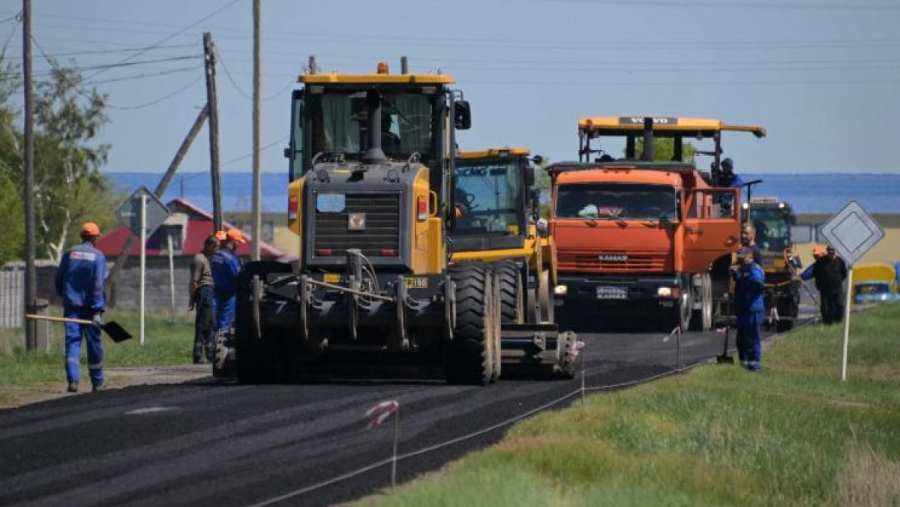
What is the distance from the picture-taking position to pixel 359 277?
20.1 meters

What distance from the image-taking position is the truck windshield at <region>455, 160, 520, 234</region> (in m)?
28.6

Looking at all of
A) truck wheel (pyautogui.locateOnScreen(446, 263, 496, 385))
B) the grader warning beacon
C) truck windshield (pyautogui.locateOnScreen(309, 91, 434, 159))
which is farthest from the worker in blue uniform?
truck windshield (pyautogui.locateOnScreen(309, 91, 434, 159))

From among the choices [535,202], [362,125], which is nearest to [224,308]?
[362,125]

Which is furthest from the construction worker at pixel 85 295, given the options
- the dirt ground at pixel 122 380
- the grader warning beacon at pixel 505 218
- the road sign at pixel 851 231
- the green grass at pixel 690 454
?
the road sign at pixel 851 231

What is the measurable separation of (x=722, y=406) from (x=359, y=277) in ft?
13.3

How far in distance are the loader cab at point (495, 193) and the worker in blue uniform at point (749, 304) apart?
4156mm

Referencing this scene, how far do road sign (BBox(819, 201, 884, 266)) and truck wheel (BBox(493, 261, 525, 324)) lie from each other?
577 cm

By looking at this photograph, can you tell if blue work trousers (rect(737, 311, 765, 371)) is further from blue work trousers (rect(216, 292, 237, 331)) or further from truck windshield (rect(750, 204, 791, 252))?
truck windshield (rect(750, 204, 791, 252))

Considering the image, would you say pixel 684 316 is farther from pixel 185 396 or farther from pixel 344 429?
pixel 344 429

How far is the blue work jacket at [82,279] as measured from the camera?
20.4 metres

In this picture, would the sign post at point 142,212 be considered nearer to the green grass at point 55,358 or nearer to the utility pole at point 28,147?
the green grass at point 55,358

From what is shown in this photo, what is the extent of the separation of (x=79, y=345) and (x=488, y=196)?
9.60 m

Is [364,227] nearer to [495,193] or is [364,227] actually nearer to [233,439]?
[233,439]

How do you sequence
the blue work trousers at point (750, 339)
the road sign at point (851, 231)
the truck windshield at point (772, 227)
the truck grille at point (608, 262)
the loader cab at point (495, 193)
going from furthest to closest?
the truck windshield at point (772, 227)
the truck grille at point (608, 262)
the loader cab at point (495, 193)
the road sign at point (851, 231)
the blue work trousers at point (750, 339)
